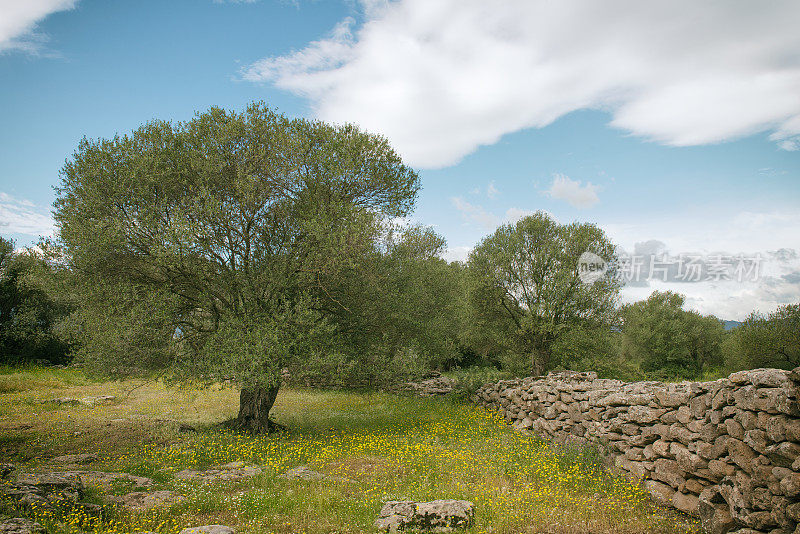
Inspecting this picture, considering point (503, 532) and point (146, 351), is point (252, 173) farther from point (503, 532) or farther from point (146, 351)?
point (503, 532)

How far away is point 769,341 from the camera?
31.2 m

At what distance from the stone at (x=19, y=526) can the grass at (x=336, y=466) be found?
43cm

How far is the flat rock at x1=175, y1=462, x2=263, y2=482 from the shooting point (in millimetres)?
10009

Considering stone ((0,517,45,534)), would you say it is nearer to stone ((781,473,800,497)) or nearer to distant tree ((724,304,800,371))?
stone ((781,473,800,497))

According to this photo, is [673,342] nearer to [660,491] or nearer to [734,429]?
[660,491]

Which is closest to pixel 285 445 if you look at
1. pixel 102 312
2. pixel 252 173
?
pixel 102 312

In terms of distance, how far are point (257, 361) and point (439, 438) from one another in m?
6.96

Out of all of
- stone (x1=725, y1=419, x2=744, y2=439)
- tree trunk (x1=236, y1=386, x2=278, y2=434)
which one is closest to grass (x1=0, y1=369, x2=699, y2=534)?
tree trunk (x1=236, y1=386, x2=278, y2=434)

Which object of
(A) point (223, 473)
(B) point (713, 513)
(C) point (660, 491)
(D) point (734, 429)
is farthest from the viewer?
(A) point (223, 473)

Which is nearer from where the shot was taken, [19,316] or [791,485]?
[791,485]

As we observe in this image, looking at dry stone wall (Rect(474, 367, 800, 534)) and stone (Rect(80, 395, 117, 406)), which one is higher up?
dry stone wall (Rect(474, 367, 800, 534))

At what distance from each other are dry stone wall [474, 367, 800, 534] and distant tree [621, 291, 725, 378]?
38.8 m

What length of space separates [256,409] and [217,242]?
661 cm

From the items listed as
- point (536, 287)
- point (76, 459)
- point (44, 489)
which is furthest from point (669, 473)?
point (536, 287)
